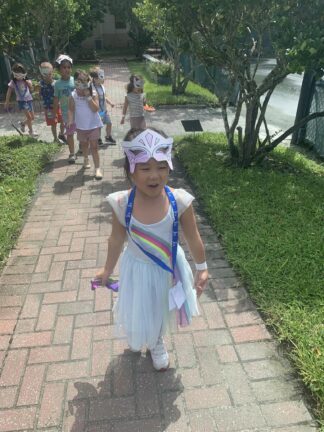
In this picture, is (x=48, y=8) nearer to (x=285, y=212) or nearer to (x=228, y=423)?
(x=285, y=212)

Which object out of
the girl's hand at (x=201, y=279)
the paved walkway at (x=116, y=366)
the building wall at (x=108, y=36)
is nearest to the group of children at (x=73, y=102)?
the paved walkway at (x=116, y=366)

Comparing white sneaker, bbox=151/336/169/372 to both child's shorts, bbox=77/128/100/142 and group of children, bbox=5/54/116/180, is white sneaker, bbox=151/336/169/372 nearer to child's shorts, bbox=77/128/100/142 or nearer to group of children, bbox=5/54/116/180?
group of children, bbox=5/54/116/180

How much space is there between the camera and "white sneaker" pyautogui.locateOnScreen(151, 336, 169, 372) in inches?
106

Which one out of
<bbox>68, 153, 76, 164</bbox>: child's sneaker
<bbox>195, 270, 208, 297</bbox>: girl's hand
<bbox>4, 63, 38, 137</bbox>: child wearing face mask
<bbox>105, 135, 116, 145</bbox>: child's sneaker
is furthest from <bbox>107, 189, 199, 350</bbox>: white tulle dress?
<bbox>4, 63, 38, 137</bbox>: child wearing face mask

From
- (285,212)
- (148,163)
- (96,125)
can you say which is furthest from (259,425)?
(96,125)

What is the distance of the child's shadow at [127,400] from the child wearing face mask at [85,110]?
4.25 metres

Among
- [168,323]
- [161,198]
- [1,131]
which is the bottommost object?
[1,131]

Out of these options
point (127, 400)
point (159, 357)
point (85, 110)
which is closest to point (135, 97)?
point (85, 110)

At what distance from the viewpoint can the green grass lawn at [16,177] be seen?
15.1ft

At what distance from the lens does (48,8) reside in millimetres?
12461

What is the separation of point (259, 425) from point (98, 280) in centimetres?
145

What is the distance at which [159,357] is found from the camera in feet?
8.91

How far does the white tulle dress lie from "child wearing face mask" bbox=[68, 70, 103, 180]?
4.05 metres

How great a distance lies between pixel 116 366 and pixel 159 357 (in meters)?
0.37
